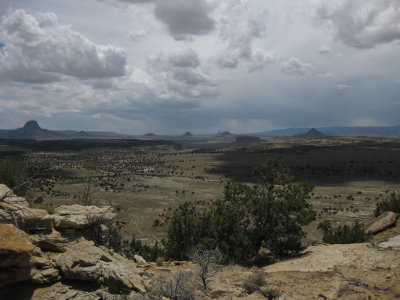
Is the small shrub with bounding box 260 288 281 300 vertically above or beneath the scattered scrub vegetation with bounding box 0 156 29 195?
beneath

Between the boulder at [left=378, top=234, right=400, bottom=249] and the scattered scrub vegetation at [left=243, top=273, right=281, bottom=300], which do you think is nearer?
the scattered scrub vegetation at [left=243, top=273, right=281, bottom=300]

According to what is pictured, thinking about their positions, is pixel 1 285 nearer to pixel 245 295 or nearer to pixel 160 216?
pixel 245 295

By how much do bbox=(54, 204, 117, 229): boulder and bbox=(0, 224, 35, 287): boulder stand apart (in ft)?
15.2

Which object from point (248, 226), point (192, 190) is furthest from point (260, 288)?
point (192, 190)

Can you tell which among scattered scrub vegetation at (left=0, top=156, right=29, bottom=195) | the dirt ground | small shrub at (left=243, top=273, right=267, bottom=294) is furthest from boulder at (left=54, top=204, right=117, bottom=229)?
scattered scrub vegetation at (left=0, top=156, right=29, bottom=195)

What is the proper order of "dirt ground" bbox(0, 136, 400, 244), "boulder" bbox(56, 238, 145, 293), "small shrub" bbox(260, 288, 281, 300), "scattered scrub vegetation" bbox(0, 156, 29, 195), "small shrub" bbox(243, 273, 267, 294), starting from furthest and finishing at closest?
"dirt ground" bbox(0, 136, 400, 244)
"scattered scrub vegetation" bbox(0, 156, 29, 195)
"small shrub" bbox(243, 273, 267, 294)
"small shrub" bbox(260, 288, 281, 300)
"boulder" bbox(56, 238, 145, 293)

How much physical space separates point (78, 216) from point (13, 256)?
5.61 meters

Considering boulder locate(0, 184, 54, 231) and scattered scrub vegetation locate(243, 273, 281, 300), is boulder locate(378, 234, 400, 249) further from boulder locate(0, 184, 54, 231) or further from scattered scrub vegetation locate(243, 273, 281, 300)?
boulder locate(0, 184, 54, 231)

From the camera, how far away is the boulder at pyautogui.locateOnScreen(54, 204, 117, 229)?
11992 millimetres

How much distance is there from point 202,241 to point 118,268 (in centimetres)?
822

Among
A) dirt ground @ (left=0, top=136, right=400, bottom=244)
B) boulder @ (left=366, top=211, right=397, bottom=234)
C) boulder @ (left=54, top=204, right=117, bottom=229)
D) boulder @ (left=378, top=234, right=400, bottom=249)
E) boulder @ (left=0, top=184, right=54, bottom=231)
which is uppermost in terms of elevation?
boulder @ (left=0, top=184, right=54, bottom=231)

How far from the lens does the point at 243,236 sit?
658 inches

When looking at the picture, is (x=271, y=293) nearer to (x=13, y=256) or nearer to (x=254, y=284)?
(x=254, y=284)

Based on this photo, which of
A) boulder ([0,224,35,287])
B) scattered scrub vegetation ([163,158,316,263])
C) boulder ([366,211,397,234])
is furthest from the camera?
boulder ([366,211,397,234])
